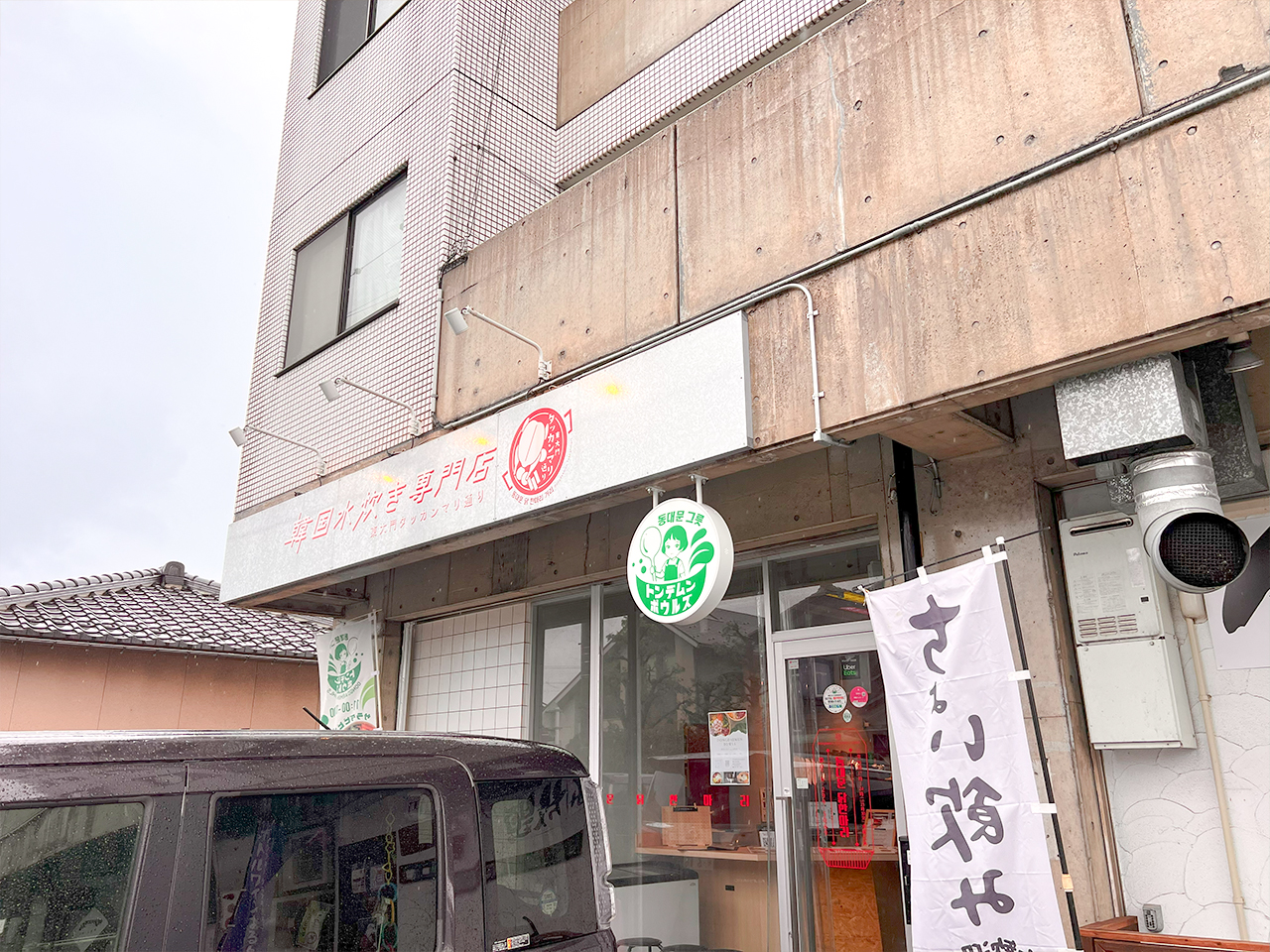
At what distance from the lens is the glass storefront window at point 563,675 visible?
7371mm

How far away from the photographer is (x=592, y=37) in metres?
9.02

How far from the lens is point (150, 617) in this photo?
12961mm

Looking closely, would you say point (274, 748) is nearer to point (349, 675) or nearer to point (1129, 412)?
point (1129, 412)

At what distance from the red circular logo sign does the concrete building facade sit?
0.03 metres

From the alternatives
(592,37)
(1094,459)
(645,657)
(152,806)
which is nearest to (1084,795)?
(1094,459)

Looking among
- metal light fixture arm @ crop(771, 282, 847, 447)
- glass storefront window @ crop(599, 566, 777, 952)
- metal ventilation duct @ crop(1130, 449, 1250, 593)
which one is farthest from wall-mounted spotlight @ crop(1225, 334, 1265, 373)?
glass storefront window @ crop(599, 566, 777, 952)

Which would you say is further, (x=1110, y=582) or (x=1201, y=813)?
(x=1110, y=582)

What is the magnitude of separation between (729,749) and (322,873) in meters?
3.80

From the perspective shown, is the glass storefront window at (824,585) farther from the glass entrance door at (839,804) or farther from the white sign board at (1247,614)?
the white sign board at (1247,614)

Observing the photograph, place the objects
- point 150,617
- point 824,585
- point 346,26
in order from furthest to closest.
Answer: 1. point 150,617
2. point 346,26
3. point 824,585

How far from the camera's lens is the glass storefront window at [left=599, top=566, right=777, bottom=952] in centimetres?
598

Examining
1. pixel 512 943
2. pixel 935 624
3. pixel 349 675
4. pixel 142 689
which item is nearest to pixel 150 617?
pixel 142 689

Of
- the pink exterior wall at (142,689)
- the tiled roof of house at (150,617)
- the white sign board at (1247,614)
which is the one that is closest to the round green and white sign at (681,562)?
the white sign board at (1247,614)

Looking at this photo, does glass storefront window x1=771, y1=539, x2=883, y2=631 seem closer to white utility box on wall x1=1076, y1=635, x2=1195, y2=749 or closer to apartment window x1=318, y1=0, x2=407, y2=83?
white utility box on wall x1=1076, y1=635, x2=1195, y2=749
